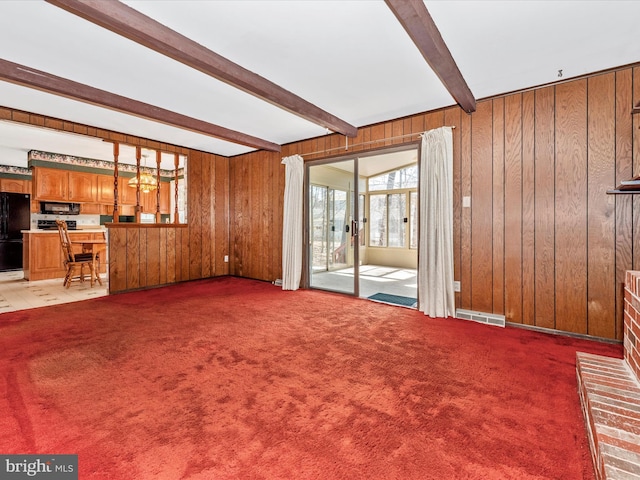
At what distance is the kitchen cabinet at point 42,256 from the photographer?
18.3 feet

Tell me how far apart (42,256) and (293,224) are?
4.97 metres

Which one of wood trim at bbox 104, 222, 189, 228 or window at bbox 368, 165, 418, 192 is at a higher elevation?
window at bbox 368, 165, 418, 192

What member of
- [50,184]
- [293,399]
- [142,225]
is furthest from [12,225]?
[293,399]

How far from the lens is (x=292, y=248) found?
4.84 m

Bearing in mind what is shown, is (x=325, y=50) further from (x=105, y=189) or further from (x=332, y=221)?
(x=105, y=189)

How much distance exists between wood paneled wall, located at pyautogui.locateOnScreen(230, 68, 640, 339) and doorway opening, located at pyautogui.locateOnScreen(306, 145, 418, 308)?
2.94 feet

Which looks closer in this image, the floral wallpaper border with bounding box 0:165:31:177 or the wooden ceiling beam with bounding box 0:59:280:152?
the wooden ceiling beam with bounding box 0:59:280:152

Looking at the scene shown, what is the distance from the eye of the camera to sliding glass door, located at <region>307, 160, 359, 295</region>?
579cm

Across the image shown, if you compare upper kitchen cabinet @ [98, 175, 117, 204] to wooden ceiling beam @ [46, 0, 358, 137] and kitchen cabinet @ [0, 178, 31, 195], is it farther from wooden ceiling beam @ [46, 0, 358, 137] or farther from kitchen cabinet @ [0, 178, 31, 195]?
wooden ceiling beam @ [46, 0, 358, 137]

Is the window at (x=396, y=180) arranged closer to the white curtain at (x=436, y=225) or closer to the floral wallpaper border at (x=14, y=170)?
the white curtain at (x=436, y=225)

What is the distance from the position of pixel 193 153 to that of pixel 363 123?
3240 mm

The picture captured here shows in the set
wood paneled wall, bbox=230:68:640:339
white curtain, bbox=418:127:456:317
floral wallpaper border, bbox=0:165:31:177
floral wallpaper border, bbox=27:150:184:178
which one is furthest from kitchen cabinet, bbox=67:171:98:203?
white curtain, bbox=418:127:456:317

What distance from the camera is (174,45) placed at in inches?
85.6

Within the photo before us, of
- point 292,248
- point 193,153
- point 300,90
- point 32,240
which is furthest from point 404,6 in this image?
point 32,240
